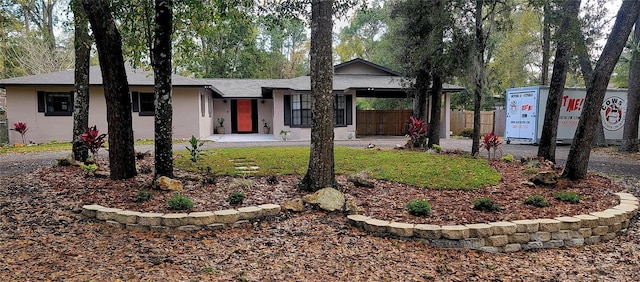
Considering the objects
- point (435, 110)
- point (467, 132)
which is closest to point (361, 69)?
point (467, 132)

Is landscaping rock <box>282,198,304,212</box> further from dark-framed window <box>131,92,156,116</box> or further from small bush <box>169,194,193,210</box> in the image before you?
dark-framed window <box>131,92,156,116</box>

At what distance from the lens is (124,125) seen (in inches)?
207

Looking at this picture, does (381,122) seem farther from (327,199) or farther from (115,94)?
(327,199)

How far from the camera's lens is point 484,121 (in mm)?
20125

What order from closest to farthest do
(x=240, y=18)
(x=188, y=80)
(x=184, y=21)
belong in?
(x=240, y=18) → (x=184, y=21) → (x=188, y=80)

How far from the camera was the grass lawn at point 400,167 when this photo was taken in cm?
584

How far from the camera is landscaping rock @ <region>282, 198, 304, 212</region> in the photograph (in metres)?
4.12

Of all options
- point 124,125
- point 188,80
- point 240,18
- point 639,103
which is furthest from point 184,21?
point 639,103

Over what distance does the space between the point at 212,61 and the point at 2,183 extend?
22.6 metres

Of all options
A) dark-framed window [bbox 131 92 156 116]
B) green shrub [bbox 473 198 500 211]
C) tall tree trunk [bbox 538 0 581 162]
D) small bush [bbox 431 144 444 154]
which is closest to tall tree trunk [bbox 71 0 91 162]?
green shrub [bbox 473 198 500 211]

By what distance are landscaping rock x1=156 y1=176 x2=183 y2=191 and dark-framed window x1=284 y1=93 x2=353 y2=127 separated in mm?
10865

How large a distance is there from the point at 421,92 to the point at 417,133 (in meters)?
1.30

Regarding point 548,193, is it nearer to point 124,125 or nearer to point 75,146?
point 124,125

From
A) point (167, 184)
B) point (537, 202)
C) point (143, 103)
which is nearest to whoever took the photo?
point (537, 202)
